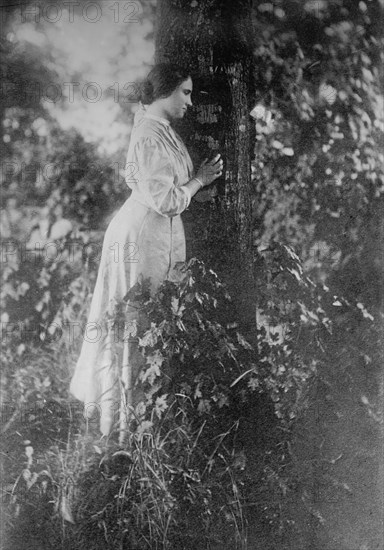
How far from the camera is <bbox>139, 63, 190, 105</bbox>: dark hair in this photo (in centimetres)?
231

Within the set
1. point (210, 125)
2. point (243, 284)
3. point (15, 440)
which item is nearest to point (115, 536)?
point (15, 440)

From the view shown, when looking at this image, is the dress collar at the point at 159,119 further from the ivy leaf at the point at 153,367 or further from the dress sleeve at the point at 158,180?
the ivy leaf at the point at 153,367

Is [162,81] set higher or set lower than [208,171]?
higher

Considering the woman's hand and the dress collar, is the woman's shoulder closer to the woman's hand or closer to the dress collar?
the dress collar

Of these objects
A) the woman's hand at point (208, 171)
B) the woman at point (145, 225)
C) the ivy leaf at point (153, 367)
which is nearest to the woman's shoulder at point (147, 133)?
the woman at point (145, 225)

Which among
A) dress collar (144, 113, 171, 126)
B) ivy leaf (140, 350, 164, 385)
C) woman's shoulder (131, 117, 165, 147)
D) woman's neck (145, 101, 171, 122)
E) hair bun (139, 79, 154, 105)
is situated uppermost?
hair bun (139, 79, 154, 105)

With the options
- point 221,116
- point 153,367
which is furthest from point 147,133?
point 153,367

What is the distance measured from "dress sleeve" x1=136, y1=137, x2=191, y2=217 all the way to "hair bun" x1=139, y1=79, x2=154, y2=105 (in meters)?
0.14

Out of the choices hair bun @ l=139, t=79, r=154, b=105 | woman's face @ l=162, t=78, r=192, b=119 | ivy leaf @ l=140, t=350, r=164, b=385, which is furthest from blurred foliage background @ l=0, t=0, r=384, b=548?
ivy leaf @ l=140, t=350, r=164, b=385

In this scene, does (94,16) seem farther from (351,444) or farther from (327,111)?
(351,444)

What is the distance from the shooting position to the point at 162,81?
7.59ft

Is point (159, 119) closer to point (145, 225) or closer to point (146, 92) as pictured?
point (146, 92)

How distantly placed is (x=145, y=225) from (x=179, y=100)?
48cm

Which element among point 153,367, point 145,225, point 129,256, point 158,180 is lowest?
point 153,367
